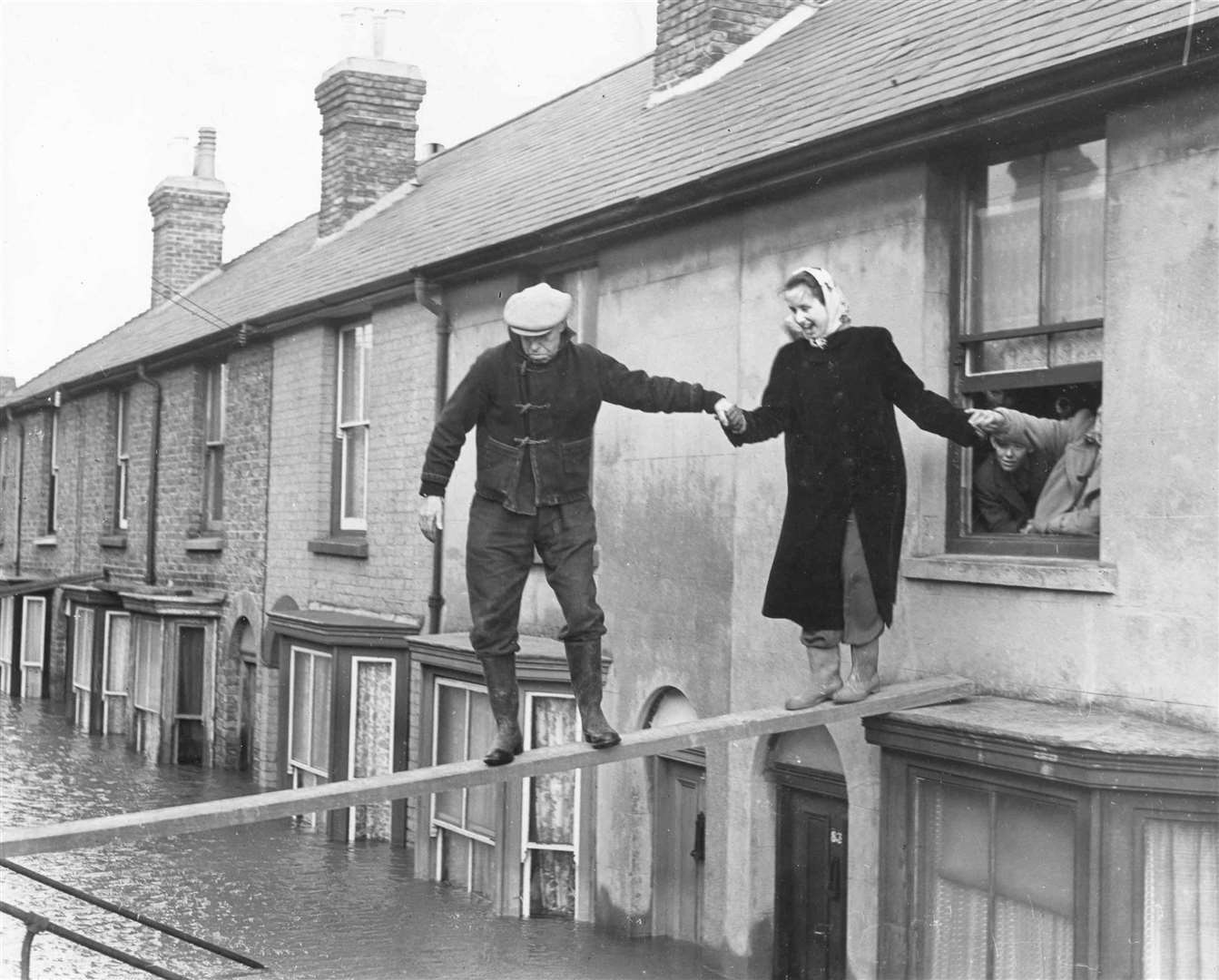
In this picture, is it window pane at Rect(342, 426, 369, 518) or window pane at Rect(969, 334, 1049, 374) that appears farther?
window pane at Rect(342, 426, 369, 518)

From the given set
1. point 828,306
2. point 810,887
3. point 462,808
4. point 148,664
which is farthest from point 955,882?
point 148,664

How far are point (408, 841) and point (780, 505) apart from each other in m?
6.69

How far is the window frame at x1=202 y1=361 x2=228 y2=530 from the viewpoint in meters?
20.1

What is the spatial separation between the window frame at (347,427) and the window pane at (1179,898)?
34.0 ft

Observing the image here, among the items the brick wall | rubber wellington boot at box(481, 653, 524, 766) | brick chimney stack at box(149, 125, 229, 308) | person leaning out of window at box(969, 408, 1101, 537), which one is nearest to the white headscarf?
person leaning out of window at box(969, 408, 1101, 537)

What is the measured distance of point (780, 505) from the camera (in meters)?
9.40

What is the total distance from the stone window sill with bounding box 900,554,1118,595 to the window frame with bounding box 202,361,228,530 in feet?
44.7

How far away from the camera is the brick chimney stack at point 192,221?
27.5m

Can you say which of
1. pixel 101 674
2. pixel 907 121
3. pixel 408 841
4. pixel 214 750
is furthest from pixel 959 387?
pixel 101 674

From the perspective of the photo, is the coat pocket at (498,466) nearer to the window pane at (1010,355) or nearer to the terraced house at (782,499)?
the terraced house at (782,499)

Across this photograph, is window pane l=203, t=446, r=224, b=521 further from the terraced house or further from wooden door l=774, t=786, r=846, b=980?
wooden door l=774, t=786, r=846, b=980

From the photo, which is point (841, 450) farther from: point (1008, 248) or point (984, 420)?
point (1008, 248)

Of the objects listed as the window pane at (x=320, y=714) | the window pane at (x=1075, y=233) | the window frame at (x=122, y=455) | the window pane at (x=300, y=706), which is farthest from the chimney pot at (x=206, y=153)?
the window pane at (x=1075, y=233)

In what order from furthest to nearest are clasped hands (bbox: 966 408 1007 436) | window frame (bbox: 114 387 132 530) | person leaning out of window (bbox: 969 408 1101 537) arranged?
window frame (bbox: 114 387 132 530)
person leaning out of window (bbox: 969 408 1101 537)
clasped hands (bbox: 966 408 1007 436)
